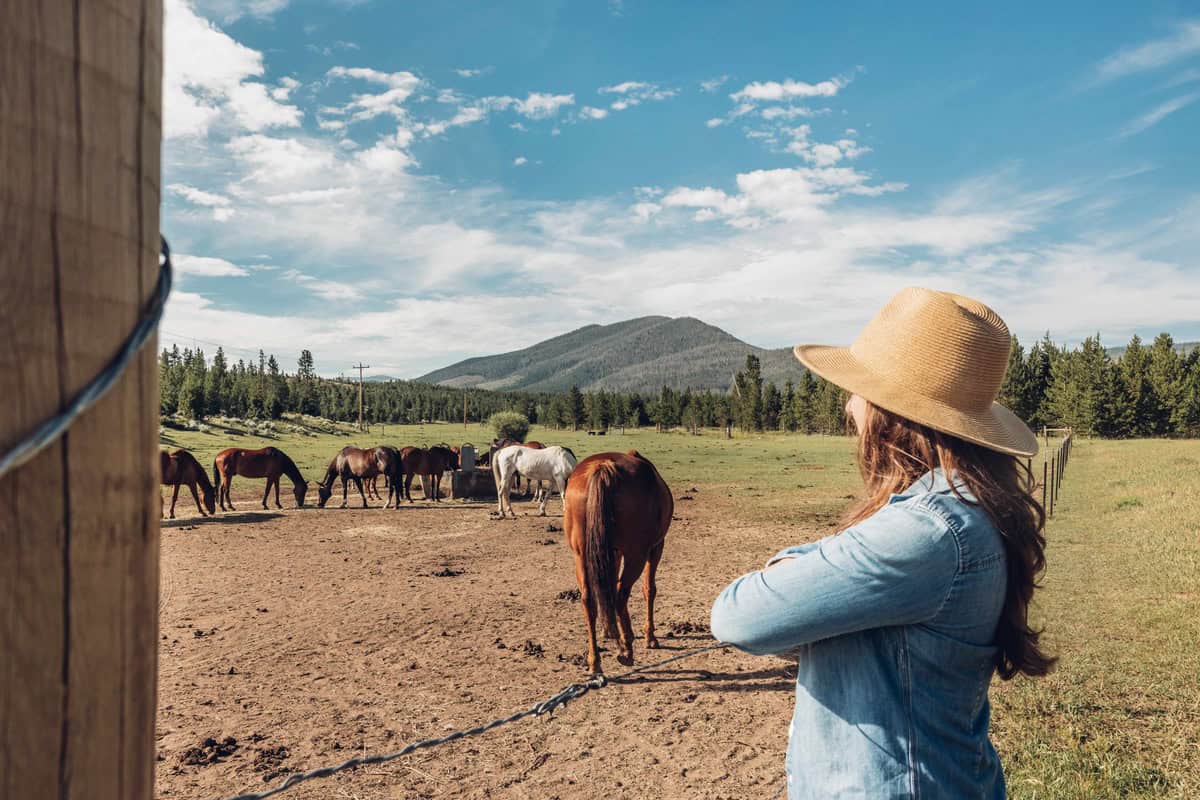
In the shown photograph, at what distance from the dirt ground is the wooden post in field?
4034 mm

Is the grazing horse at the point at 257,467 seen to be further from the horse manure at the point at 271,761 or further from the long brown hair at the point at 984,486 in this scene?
the long brown hair at the point at 984,486

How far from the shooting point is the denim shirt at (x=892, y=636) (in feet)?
4.68

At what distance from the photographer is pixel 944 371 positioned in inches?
65.0

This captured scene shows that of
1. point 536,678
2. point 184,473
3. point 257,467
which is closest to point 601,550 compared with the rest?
point 536,678

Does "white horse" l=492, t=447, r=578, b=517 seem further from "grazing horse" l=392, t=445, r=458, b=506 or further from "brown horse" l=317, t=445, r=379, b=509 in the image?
"brown horse" l=317, t=445, r=379, b=509

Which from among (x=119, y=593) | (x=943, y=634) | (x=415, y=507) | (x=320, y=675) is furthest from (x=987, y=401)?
(x=415, y=507)

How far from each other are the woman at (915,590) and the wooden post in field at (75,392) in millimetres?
1154

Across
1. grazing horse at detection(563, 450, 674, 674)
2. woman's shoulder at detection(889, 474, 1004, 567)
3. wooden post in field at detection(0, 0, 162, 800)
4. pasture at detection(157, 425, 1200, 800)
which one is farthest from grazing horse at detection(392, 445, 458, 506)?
wooden post in field at detection(0, 0, 162, 800)

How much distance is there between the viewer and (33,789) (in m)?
0.67

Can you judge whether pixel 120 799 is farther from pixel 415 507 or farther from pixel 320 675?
pixel 415 507

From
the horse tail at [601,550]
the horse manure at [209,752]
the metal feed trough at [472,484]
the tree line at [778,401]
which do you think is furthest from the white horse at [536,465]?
the tree line at [778,401]

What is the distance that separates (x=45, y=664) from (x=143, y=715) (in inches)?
7.2

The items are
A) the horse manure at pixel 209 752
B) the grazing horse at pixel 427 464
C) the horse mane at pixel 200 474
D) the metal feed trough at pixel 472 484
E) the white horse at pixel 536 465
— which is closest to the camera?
the horse manure at pixel 209 752

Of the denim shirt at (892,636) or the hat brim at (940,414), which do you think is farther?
the hat brim at (940,414)
